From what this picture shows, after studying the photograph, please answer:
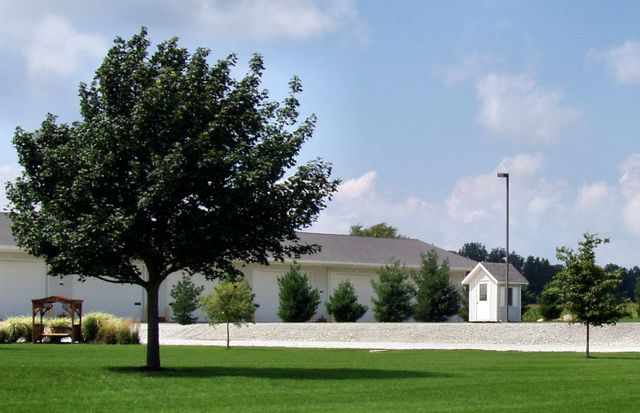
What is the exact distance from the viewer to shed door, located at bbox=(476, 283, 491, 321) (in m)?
49.0

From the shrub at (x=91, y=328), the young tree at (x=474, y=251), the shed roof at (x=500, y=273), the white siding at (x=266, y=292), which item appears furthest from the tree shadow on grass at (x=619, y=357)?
the young tree at (x=474, y=251)

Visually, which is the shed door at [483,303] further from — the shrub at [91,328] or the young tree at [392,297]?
the shrub at [91,328]

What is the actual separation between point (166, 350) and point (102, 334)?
7817 mm

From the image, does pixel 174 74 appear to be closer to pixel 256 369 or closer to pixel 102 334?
pixel 256 369

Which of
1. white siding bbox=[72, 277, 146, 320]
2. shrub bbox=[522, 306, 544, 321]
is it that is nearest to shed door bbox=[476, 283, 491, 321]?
shrub bbox=[522, 306, 544, 321]

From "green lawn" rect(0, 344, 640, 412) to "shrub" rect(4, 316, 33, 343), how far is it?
1212cm

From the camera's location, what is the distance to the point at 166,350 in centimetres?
2825

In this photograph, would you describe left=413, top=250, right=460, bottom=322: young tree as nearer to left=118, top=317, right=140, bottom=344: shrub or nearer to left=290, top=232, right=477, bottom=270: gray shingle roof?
left=290, top=232, right=477, bottom=270: gray shingle roof

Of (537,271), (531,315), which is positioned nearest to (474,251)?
(537,271)

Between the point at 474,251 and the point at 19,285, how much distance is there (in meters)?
104

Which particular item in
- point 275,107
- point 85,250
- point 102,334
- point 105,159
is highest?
point 275,107

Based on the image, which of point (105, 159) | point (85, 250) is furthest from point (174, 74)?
point (85, 250)

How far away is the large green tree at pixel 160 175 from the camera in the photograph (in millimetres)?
17625

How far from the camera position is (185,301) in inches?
1865
